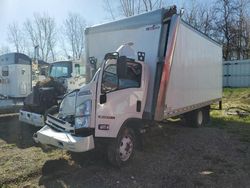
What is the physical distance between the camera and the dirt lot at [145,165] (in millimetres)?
5352

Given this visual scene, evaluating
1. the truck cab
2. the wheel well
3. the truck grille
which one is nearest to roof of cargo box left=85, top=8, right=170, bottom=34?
the truck cab

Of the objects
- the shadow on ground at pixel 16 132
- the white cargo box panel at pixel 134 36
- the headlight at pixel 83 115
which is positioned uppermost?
the white cargo box panel at pixel 134 36

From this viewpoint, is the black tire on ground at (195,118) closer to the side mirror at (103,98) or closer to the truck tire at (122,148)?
the truck tire at (122,148)

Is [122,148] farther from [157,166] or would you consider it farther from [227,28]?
[227,28]

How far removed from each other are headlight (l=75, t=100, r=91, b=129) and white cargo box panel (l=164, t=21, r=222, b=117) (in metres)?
2.26

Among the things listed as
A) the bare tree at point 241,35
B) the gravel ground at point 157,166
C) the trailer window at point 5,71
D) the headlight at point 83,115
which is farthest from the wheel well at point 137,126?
the bare tree at point 241,35

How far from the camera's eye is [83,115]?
5.40 metres

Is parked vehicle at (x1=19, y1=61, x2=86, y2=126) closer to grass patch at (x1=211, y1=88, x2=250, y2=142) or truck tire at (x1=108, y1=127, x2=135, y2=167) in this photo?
truck tire at (x1=108, y1=127, x2=135, y2=167)

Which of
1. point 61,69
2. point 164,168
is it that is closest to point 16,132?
point 61,69

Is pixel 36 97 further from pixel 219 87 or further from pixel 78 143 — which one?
pixel 219 87

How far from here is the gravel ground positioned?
17.5 feet

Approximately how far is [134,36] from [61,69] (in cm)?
663

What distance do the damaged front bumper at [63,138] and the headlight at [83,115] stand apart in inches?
8.8

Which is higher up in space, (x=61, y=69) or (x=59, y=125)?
(x=61, y=69)
